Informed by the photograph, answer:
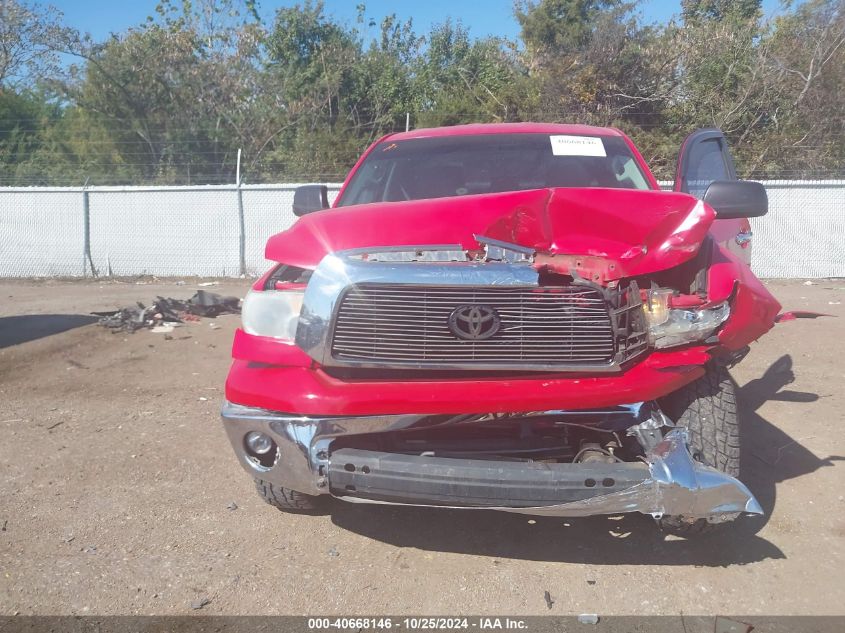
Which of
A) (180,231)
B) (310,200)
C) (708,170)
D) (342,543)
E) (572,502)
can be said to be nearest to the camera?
(572,502)

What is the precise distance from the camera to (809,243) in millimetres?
11695

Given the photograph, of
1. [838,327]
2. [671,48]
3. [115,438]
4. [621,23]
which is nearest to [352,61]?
[621,23]

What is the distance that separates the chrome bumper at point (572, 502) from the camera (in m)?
2.44

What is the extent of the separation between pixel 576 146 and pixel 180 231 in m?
10.0

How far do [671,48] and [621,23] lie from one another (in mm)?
1622

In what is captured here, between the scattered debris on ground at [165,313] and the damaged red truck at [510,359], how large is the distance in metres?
5.07

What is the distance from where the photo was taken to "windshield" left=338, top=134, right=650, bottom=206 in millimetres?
4004

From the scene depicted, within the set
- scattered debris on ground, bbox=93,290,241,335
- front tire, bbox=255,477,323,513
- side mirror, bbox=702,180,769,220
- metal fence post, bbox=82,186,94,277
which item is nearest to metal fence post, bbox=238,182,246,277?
metal fence post, bbox=82,186,94,277

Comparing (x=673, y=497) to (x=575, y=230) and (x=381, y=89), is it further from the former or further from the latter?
(x=381, y=89)

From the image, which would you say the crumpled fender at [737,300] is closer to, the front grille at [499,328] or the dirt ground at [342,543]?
the front grille at [499,328]

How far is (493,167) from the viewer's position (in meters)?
4.12

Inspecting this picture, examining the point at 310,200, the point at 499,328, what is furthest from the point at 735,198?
the point at 310,200

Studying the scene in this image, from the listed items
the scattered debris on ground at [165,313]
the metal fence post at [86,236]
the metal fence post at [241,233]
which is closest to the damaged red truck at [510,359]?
the scattered debris on ground at [165,313]

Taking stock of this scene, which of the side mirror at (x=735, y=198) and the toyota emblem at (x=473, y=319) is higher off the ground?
the side mirror at (x=735, y=198)
